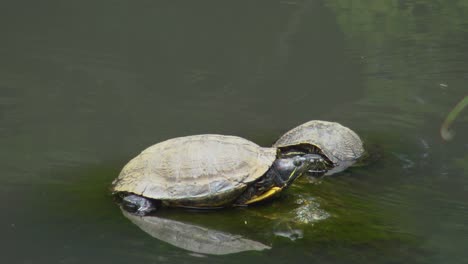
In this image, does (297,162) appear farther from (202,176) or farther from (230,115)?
(230,115)

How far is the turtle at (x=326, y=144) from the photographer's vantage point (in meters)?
5.94

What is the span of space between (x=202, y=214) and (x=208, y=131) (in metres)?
2.13

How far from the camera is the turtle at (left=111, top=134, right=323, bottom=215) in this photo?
4.65 m

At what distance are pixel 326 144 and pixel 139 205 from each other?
216 cm

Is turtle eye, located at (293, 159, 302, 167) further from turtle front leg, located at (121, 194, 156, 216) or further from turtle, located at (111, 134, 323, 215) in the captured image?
turtle front leg, located at (121, 194, 156, 216)

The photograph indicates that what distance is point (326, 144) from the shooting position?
604cm

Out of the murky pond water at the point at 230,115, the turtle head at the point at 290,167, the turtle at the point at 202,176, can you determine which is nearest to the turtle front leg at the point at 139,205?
the turtle at the point at 202,176

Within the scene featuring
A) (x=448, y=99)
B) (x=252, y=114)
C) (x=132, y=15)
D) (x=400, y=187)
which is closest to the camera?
(x=400, y=187)

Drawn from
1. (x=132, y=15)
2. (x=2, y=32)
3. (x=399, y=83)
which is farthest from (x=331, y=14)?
(x=2, y=32)

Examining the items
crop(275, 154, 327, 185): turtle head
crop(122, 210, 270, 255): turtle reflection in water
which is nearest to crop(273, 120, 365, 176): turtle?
crop(275, 154, 327, 185): turtle head

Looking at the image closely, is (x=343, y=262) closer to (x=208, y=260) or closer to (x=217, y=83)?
(x=208, y=260)

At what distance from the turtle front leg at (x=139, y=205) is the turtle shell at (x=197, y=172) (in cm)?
6

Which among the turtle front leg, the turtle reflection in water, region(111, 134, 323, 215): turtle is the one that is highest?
region(111, 134, 323, 215): turtle

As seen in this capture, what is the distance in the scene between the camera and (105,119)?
23.2 feet
